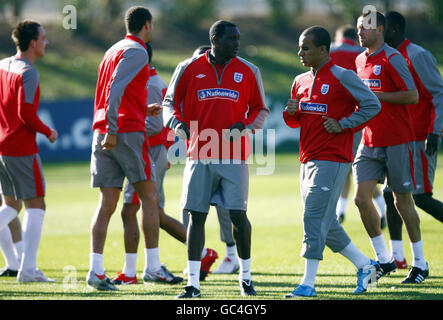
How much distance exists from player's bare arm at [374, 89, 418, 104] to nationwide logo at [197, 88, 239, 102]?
161 centimetres

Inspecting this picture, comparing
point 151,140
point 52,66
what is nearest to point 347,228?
point 151,140

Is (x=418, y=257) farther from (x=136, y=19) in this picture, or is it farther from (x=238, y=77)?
(x=136, y=19)

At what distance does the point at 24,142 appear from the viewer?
853 centimetres

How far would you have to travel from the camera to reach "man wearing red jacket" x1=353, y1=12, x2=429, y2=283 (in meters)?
7.89

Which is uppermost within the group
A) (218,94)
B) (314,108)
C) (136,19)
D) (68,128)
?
(68,128)

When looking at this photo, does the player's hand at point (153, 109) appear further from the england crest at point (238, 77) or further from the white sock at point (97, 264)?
the white sock at point (97, 264)

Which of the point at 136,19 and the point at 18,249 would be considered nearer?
the point at 136,19


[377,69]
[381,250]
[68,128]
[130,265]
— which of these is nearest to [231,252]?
[130,265]

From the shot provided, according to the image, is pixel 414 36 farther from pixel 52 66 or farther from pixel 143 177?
pixel 143 177

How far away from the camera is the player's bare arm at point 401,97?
7.84 meters

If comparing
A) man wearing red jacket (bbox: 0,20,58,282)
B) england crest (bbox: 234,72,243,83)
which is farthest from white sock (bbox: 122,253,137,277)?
england crest (bbox: 234,72,243,83)

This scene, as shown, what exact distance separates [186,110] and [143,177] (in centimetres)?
91

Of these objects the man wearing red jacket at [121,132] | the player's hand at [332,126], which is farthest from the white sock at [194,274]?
the player's hand at [332,126]

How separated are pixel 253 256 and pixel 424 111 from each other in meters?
3.07
